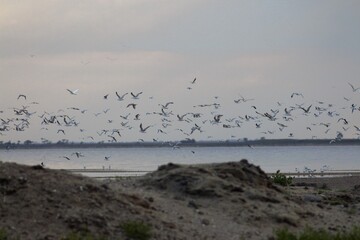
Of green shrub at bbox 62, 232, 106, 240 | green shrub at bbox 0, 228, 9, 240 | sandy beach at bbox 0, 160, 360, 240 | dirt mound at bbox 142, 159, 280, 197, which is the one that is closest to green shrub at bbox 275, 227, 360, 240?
sandy beach at bbox 0, 160, 360, 240

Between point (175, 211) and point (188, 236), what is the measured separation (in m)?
1.50

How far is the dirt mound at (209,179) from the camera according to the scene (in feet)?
66.7

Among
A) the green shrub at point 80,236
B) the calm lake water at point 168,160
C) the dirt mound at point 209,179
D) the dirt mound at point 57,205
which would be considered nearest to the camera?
the green shrub at point 80,236

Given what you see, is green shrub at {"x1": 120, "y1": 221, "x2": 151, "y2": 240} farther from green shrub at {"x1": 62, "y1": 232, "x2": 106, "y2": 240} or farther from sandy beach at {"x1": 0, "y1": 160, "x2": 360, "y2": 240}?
green shrub at {"x1": 62, "y1": 232, "x2": 106, "y2": 240}

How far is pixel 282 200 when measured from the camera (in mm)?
21125

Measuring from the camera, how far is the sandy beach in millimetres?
16781

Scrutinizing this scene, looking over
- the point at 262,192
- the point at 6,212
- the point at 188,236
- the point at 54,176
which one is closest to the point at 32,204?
the point at 6,212

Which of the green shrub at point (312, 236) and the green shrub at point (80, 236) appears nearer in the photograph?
the green shrub at point (80, 236)

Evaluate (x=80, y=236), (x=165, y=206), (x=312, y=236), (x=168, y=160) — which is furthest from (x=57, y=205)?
(x=168, y=160)

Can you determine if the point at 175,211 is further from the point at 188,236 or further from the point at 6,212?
the point at 6,212

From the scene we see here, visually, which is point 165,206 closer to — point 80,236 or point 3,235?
point 80,236

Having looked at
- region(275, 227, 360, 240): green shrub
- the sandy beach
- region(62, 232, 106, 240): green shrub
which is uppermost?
the sandy beach

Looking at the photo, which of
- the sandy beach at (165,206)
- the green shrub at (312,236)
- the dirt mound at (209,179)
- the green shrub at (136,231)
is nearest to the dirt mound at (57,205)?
the sandy beach at (165,206)

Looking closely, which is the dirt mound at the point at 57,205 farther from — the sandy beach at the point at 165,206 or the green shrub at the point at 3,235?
the green shrub at the point at 3,235
